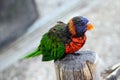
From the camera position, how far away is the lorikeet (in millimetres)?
2303

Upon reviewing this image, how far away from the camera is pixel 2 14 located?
571cm

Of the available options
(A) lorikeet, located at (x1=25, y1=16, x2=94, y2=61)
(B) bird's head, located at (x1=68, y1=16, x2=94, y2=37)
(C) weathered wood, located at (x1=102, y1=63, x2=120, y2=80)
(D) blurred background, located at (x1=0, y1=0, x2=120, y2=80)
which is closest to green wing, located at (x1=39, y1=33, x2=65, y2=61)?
(A) lorikeet, located at (x1=25, y1=16, x2=94, y2=61)

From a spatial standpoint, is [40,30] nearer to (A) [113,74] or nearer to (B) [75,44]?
(A) [113,74]

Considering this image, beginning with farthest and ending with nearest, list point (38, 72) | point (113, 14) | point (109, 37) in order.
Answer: point (113, 14)
point (109, 37)
point (38, 72)

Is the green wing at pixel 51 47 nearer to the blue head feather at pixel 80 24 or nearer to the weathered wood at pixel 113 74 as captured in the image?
the blue head feather at pixel 80 24

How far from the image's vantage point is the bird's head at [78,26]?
229 cm

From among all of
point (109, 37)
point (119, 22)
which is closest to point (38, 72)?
point (109, 37)

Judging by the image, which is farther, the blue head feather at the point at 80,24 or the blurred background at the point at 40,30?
the blurred background at the point at 40,30

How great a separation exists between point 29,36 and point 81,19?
12.5 ft

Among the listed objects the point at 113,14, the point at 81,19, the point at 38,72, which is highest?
the point at 113,14

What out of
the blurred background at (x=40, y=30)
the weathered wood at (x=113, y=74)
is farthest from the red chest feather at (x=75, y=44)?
the blurred background at (x=40, y=30)

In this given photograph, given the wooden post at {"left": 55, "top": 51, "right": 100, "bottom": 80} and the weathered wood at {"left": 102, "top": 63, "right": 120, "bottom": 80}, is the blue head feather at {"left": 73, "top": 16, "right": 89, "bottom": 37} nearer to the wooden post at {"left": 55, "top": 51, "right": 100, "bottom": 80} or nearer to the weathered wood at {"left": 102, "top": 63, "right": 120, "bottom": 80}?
the wooden post at {"left": 55, "top": 51, "right": 100, "bottom": 80}

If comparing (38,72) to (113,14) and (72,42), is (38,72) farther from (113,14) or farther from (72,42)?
(72,42)

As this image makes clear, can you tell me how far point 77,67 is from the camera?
7.54ft
